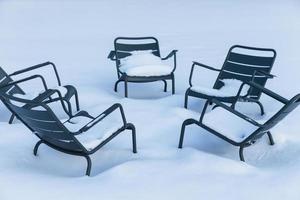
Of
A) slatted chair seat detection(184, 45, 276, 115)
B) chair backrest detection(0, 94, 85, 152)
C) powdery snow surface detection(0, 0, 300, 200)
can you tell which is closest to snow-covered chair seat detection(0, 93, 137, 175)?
chair backrest detection(0, 94, 85, 152)

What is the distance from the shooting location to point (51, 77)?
17.8 feet

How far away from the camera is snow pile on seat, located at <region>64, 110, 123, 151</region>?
310 cm

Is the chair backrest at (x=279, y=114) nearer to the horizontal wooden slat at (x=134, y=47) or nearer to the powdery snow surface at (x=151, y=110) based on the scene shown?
the powdery snow surface at (x=151, y=110)

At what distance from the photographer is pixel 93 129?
3.36m

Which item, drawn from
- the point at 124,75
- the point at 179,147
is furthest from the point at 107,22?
the point at 179,147

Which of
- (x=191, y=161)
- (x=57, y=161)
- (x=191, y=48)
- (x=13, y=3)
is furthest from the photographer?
(x=13, y=3)

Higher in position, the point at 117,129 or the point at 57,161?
the point at 117,129

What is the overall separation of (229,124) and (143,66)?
61.0 inches

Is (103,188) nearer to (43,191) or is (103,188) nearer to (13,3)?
(43,191)

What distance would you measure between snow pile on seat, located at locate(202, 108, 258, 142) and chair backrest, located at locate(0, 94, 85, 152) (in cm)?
114

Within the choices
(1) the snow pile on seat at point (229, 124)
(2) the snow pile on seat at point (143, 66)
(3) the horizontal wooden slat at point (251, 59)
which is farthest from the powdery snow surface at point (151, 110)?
(3) the horizontal wooden slat at point (251, 59)

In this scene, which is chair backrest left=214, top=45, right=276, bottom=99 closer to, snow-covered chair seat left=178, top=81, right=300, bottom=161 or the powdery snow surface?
the powdery snow surface

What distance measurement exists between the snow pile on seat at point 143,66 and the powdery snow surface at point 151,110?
0.32 meters

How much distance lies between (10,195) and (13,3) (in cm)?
823
